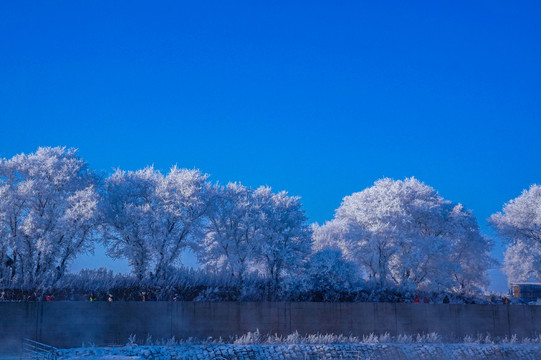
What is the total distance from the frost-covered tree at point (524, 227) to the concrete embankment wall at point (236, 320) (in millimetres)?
24106

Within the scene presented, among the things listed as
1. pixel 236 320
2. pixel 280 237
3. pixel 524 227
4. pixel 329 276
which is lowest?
pixel 236 320

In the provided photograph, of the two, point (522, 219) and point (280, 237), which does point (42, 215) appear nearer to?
point (280, 237)

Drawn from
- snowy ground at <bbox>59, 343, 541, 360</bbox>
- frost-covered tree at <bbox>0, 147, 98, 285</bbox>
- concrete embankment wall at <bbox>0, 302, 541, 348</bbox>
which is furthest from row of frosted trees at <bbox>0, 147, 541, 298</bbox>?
snowy ground at <bbox>59, 343, 541, 360</bbox>

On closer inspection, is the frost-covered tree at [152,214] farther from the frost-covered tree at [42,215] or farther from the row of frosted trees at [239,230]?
the frost-covered tree at [42,215]

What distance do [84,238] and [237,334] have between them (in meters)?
18.8

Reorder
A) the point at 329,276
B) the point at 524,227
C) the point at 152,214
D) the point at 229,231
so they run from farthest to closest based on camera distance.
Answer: the point at 524,227 < the point at 229,231 < the point at 152,214 < the point at 329,276

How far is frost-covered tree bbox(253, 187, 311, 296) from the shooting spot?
178ft

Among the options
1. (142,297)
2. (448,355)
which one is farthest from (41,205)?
(448,355)

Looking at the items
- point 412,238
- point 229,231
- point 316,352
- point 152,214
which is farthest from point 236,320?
point 412,238

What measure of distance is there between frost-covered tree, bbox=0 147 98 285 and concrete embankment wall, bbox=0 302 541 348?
1334 cm

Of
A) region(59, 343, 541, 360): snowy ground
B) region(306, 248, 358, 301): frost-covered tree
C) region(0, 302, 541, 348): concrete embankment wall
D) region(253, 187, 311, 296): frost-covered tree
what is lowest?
region(59, 343, 541, 360): snowy ground

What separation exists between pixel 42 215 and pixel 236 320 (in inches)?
817

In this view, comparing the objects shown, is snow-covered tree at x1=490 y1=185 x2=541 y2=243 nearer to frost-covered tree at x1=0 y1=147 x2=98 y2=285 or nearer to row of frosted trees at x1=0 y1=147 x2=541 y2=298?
row of frosted trees at x1=0 y1=147 x2=541 y2=298

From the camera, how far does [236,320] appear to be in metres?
35.5
